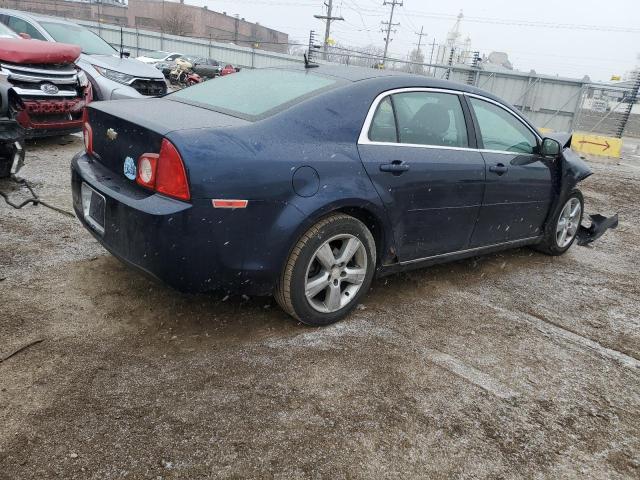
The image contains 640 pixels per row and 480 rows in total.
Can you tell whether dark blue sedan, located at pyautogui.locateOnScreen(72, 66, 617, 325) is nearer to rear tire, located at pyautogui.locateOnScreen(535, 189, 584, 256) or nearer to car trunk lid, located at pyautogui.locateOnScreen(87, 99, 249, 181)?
car trunk lid, located at pyautogui.locateOnScreen(87, 99, 249, 181)

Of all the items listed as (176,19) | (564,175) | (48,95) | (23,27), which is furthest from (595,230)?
(176,19)

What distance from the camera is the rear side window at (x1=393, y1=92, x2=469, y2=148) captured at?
3238 millimetres

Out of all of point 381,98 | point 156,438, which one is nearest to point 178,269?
point 156,438

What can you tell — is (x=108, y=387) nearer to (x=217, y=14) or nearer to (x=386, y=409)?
(x=386, y=409)

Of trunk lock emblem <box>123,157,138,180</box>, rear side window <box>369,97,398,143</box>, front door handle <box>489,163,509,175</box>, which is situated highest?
rear side window <box>369,97,398,143</box>

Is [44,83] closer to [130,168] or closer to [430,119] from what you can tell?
[130,168]

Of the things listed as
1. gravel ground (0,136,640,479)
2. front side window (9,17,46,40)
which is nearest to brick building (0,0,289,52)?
front side window (9,17,46,40)

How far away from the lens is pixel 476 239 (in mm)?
3854

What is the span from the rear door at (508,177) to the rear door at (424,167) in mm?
132

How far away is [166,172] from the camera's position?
245 centimetres

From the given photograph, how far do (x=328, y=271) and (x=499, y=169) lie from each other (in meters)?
1.67

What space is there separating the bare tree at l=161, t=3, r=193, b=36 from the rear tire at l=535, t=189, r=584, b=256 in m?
64.7

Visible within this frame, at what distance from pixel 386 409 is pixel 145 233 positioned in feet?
4.77

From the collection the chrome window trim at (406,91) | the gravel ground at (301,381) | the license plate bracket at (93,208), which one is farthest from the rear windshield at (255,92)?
the gravel ground at (301,381)
